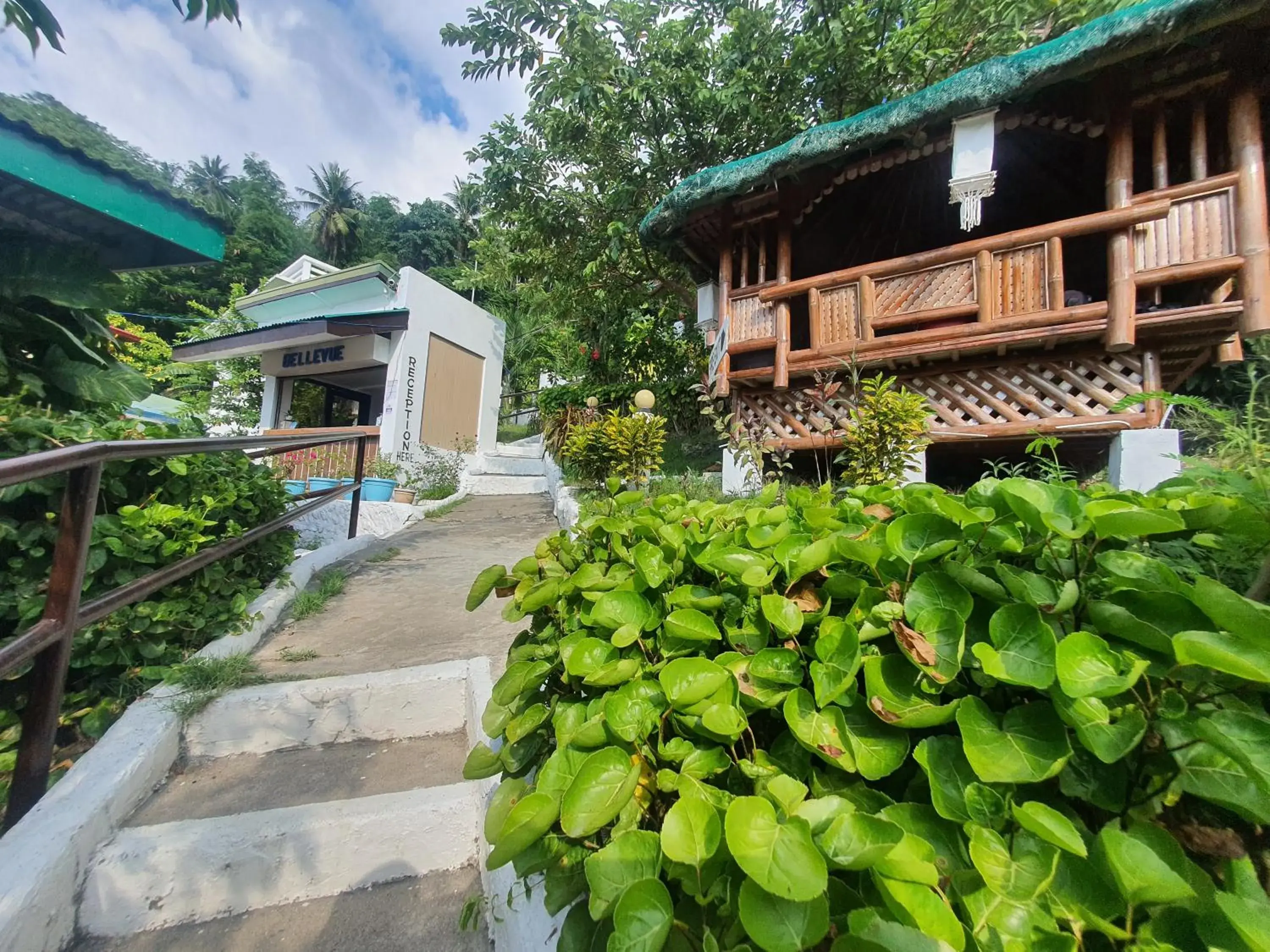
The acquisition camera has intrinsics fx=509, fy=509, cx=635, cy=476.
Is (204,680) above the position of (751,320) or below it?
below

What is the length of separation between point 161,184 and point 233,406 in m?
14.0

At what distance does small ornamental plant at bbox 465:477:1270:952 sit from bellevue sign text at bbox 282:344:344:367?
1205cm

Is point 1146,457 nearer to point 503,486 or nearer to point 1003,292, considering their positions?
point 1003,292

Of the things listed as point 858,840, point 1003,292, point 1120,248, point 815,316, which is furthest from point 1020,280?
point 858,840

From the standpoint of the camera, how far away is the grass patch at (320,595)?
2.85m

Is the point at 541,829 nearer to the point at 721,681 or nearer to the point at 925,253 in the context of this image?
the point at 721,681

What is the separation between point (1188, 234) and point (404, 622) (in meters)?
6.40

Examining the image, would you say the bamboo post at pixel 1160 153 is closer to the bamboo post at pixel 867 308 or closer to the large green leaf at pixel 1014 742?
the bamboo post at pixel 867 308

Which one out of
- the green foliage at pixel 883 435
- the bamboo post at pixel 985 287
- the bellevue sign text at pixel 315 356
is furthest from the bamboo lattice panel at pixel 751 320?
the bellevue sign text at pixel 315 356

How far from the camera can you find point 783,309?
5605 mm

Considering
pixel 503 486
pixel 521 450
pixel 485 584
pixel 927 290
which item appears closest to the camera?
pixel 485 584

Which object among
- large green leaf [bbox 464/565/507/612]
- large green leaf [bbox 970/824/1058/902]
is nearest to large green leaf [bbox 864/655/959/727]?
large green leaf [bbox 970/824/1058/902]

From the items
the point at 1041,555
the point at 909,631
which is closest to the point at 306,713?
the point at 909,631

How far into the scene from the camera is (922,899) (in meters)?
0.45
